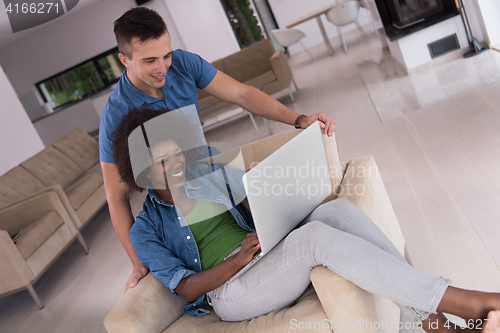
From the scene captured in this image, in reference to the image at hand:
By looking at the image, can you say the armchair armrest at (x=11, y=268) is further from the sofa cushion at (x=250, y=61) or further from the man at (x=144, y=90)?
the sofa cushion at (x=250, y=61)

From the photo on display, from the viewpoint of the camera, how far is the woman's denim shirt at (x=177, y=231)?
1335 millimetres

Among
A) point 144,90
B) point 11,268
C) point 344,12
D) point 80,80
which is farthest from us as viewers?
point 80,80

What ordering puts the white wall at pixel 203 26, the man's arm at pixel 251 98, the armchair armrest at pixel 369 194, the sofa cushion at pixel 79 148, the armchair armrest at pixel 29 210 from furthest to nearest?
the white wall at pixel 203 26 < the sofa cushion at pixel 79 148 < the armchair armrest at pixel 29 210 < the man's arm at pixel 251 98 < the armchair armrest at pixel 369 194

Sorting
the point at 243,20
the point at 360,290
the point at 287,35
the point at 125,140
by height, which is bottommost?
the point at 360,290

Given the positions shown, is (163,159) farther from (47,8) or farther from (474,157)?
(47,8)

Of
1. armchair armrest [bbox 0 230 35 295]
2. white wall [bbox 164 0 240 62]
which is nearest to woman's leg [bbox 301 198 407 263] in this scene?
armchair armrest [bbox 0 230 35 295]

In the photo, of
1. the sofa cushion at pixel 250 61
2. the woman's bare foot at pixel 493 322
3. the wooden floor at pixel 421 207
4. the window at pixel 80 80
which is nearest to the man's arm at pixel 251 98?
the wooden floor at pixel 421 207

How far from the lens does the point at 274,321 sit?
3.92 ft

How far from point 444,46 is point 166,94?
387 cm

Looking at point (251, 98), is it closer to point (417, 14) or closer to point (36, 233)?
point (36, 233)

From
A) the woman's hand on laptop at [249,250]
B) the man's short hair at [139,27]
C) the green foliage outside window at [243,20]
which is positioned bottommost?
the woman's hand on laptop at [249,250]

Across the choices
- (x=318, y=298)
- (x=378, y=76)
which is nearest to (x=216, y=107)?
(x=378, y=76)

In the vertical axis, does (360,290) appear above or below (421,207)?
above

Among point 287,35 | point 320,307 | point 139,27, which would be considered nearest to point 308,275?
point 320,307
